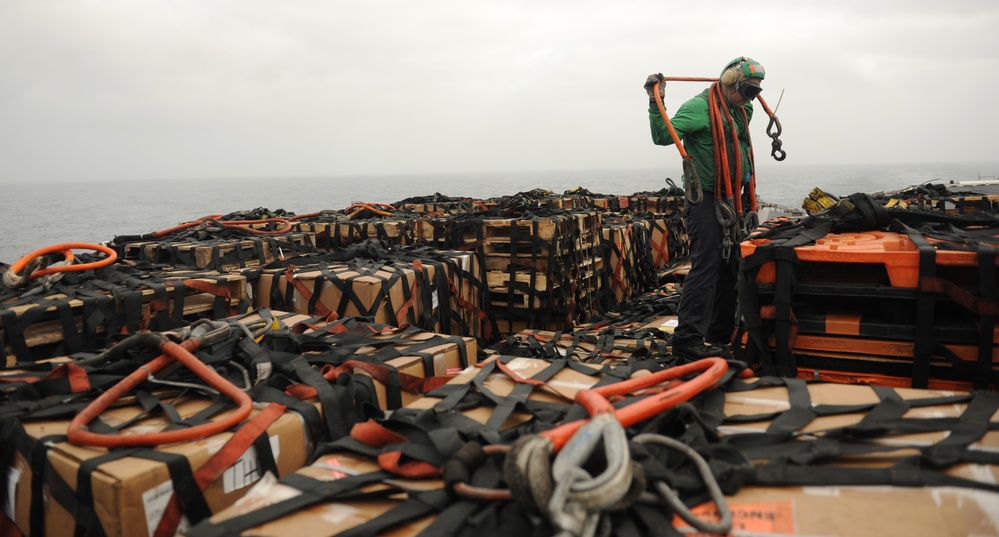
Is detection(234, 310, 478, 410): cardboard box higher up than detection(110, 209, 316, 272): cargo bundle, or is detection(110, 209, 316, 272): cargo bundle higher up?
detection(110, 209, 316, 272): cargo bundle

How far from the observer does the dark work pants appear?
521 cm

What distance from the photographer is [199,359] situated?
8.56 feet

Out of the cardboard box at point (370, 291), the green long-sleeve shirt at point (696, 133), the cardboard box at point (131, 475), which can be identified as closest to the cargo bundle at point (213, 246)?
the cardboard box at point (370, 291)

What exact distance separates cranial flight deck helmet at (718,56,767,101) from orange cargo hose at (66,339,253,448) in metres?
4.87

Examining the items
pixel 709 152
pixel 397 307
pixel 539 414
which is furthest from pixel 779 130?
pixel 539 414

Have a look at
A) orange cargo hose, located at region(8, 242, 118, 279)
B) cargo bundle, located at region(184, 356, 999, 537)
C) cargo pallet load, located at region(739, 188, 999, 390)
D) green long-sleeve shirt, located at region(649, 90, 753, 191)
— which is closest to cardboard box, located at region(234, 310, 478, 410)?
cargo bundle, located at region(184, 356, 999, 537)

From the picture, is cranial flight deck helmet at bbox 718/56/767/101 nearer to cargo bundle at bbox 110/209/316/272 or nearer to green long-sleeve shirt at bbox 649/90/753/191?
green long-sleeve shirt at bbox 649/90/753/191

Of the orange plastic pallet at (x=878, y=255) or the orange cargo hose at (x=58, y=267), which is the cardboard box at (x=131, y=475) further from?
the orange plastic pallet at (x=878, y=255)

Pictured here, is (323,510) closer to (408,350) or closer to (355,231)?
(408,350)

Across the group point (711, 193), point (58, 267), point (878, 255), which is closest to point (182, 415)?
point (58, 267)

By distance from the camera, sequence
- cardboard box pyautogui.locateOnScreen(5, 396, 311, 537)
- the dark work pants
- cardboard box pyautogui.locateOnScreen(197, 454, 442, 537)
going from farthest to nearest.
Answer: the dark work pants, cardboard box pyautogui.locateOnScreen(5, 396, 311, 537), cardboard box pyautogui.locateOnScreen(197, 454, 442, 537)

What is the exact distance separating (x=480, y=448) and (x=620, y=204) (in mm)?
15086

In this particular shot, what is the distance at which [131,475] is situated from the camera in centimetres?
177

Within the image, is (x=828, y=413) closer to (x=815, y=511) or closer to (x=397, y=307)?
(x=815, y=511)
